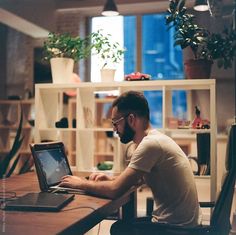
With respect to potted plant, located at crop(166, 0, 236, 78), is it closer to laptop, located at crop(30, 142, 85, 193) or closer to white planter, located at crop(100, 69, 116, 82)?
white planter, located at crop(100, 69, 116, 82)

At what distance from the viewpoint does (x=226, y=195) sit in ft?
5.61

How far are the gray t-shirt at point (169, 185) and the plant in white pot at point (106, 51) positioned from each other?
4.76 feet

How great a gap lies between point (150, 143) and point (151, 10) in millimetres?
5531

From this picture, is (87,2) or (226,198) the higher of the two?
(87,2)

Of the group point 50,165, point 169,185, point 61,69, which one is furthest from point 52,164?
point 61,69

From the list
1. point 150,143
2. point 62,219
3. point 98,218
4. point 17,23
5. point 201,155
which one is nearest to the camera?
point 62,219

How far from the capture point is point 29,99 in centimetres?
679

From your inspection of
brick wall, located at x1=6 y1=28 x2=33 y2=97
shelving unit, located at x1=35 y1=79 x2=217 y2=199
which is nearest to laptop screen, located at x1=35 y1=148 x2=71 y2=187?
shelving unit, located at x1=35 y1=79 x2=217 y2=199

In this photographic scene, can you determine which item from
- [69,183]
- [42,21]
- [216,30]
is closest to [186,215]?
[69,183]

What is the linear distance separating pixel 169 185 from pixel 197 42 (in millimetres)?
1472

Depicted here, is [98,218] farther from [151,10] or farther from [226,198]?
[151,10]

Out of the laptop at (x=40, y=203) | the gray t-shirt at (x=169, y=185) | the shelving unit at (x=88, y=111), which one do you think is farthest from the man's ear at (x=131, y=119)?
the shelving unit at (x=88, y=111)

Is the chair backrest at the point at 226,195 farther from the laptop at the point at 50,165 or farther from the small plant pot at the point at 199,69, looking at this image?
the small plant pot at the point at 199,69

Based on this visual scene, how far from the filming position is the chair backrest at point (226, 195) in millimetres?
1710
